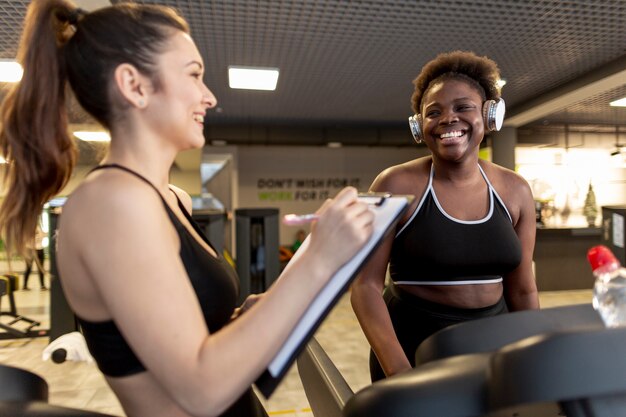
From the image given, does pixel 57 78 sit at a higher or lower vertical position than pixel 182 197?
higher

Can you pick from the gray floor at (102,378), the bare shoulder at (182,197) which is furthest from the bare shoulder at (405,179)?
the gray floor at (102,378)

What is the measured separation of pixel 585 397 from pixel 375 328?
0.79 m

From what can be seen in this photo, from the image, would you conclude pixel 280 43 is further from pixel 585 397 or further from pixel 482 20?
pixel 585 397

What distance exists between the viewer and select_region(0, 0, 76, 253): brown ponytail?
0.77 m

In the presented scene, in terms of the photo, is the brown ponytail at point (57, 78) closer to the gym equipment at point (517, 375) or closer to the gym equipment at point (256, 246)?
the gym equipment at point (517, 375)

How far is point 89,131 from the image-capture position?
92cm

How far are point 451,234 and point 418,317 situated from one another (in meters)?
0.27

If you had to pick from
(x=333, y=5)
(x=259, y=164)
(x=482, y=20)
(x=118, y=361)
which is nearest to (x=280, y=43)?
(x=333, y=5)

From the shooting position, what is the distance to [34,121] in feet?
2.52

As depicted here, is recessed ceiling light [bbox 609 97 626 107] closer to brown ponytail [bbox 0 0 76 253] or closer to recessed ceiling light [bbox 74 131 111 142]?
recessed ceiling light [bbox 74 131 111 142]

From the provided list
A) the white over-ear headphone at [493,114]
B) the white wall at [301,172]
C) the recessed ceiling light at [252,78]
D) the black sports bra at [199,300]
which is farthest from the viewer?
the white wall at [301,172]

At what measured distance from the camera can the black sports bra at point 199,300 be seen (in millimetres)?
695

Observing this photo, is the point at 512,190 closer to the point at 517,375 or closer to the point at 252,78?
the point at 517,375

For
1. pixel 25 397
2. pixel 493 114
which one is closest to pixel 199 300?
pixel 25 397
